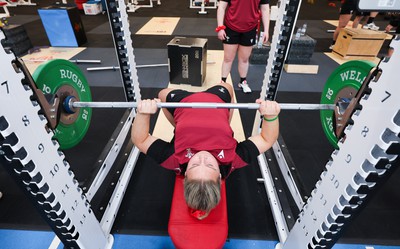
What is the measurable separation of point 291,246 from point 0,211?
2.00m

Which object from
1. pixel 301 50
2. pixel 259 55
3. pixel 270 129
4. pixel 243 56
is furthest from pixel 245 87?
pixel 270 129

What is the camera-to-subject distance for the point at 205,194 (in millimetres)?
1135

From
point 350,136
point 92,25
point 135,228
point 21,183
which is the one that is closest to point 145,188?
point 135,228

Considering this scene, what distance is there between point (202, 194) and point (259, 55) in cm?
338

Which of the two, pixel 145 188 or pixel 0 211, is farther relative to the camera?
A: pixel 145 188

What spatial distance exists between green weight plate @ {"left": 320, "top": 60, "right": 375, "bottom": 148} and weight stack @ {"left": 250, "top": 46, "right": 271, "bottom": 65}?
2623 mm

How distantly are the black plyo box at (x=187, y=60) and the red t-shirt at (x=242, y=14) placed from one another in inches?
23.1

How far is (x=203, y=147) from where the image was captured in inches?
52.2

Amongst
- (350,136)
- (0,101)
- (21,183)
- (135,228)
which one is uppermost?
(0,101)

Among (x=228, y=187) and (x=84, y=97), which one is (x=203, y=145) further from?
(x=84, y=97)

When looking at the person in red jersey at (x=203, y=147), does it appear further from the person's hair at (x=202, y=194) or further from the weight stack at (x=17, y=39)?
the weight stack at (x=17, y=39)

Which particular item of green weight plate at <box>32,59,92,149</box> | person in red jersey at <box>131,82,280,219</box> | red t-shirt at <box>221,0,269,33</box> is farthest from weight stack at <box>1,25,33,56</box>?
person in red jersey at <box>131,82,280,219</box>

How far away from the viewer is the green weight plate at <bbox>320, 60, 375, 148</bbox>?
46.5 inches

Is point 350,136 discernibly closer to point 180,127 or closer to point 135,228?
point 180,127
